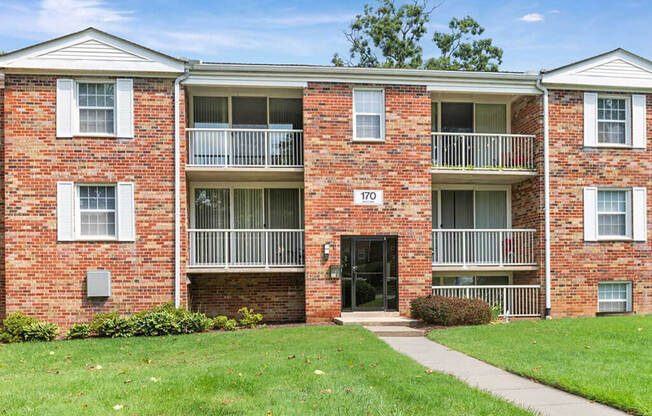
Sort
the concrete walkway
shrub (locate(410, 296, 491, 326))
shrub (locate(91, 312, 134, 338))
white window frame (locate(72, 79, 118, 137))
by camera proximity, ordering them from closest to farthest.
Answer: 1. the concrete walkway
2. shrub (locate(91, 312, 134, 338))
3. shrub (locate(410, 296, 491, 326))
4. white window frame (locate(72, 79, 118, 137))

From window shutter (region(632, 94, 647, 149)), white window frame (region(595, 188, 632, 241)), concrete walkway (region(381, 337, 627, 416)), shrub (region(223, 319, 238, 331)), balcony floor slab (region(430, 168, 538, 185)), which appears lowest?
shrub (region(223, 319, 238, 331))

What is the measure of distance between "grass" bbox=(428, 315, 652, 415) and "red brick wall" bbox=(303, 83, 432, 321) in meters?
2.98

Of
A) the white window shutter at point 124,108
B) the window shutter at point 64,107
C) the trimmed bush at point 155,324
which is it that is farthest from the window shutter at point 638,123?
the window shutter at point 64,107

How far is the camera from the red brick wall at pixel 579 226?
15125 mm

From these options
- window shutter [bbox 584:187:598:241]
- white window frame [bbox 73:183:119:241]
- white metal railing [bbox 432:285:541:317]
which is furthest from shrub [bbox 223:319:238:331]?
window shutter [bbox 584:187:598:241]

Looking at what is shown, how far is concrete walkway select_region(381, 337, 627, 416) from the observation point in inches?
237

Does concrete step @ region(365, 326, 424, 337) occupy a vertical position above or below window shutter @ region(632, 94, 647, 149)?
below

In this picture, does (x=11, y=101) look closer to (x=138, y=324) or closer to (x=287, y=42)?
(x=138, y=324)

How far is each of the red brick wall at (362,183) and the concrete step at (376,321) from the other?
483mm

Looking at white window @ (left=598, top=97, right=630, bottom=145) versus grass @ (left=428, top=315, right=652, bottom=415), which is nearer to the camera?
grass @ (left=428, top=315, right=652, bottom=415)

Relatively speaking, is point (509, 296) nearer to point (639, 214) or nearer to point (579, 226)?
point (579, 226)

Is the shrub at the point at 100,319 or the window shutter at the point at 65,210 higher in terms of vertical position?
the window shutter at the point at 65,210

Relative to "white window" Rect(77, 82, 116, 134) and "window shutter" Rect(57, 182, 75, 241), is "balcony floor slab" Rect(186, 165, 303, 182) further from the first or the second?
"window shutter" Rect(57, 182, 75, 241)

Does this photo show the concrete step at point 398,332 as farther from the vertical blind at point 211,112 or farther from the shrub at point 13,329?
the shrub at point 13,329
